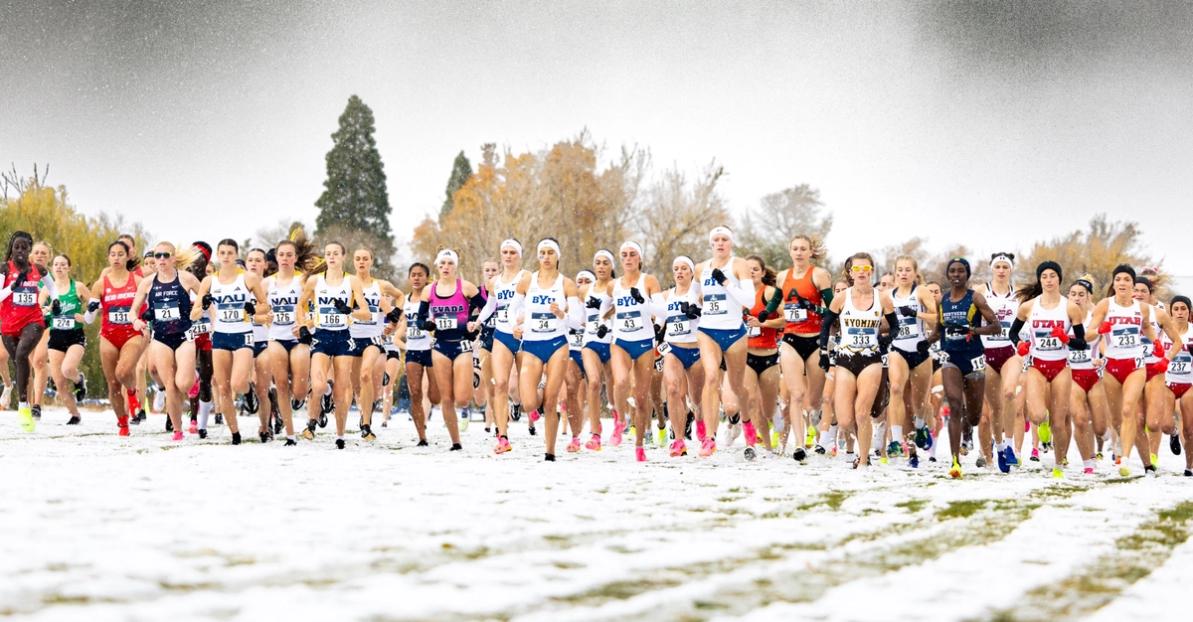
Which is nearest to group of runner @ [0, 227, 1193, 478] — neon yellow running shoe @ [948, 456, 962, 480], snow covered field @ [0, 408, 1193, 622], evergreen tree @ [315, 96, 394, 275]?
neon yellow running shoe @ [948, 456, 962, 480]

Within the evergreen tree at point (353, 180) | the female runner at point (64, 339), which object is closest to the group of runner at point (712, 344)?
the female runner at point (64, 339)

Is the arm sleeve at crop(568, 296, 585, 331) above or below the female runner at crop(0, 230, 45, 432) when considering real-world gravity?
below

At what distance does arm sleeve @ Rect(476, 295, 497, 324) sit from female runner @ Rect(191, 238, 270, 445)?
7.95 feet

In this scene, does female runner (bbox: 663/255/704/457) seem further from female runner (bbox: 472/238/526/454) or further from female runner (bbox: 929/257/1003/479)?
female runner (bbox: 929/257/1003/479)

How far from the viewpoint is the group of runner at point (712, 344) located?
1214cm

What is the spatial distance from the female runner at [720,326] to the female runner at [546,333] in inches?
57.0

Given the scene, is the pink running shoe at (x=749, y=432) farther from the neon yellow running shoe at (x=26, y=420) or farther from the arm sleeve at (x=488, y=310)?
the neon yellow running shoe at (x=26, y=420)

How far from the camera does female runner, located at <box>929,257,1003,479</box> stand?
38.8ft

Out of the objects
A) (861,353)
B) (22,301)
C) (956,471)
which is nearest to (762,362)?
(861,353)

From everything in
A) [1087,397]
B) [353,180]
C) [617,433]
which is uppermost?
[353,180]

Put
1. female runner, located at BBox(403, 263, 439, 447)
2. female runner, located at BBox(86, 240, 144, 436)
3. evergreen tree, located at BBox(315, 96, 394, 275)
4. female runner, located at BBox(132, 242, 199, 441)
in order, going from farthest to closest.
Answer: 1. evergreen tree, located at BBox(315, 96, 394, 275)
2. female runner, located at BBox(86, 240, 144, 436)
3. female runner, located at BBox(403, 263, 439, 447)
4. female runner, located at BBox(132, 242, 199, 441)

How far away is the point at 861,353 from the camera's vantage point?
11.7 metres

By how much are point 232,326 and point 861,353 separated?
6.83m

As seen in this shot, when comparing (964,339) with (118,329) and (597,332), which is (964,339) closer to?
(597,332)
